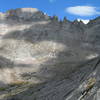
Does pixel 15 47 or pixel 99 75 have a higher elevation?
pixel 15 47

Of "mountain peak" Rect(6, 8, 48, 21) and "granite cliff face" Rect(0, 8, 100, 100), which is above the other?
"mountain peak" Rect(6, 8, 48, 21)

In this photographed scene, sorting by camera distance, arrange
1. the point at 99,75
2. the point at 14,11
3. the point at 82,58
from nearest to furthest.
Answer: the point at 99,75 < the point at 82,58 < the point at 14,11

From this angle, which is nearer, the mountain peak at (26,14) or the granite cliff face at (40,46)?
the granite cliff face at (40,46)

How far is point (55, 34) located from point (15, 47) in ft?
82.8

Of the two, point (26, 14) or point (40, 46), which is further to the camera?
point (26, 14)

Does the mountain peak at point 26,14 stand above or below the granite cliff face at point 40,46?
above

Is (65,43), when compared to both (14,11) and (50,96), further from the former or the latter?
(50,96)

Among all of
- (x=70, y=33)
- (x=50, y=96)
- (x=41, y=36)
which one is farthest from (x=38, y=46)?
(x=50, y=96)

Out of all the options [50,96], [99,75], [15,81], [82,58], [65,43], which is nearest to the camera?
[99,75]

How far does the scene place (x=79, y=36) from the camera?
153 m

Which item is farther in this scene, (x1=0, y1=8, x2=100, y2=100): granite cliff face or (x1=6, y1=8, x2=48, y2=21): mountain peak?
(x1=6, y1=8, x2=48, y2=21): mountain peak

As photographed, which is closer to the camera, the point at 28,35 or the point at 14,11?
the point at 28,35

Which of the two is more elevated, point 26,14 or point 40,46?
point 26,14

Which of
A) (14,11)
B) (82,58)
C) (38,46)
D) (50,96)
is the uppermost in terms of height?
(14,11)
